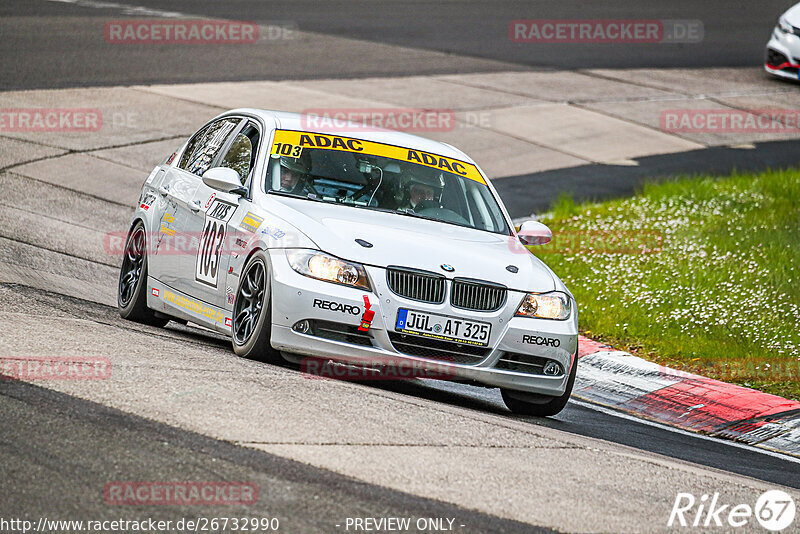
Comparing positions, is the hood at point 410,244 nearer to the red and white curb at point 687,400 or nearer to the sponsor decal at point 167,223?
the sponsor decal at point 167,223

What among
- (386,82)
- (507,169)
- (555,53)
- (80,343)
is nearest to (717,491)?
(80,343)

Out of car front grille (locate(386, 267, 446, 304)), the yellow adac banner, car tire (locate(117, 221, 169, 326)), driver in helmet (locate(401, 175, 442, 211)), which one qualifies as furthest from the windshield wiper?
car tire (locate(117, 221, 169, 326))

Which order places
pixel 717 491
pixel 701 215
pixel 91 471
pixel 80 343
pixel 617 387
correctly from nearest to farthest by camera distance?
1. pixel 91 471
2. pixel 717 491
3. pixel 80 343
4. pixel 617 387
5. pixel 701 215

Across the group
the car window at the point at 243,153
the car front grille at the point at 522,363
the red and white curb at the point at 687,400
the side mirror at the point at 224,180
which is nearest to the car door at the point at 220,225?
the car window at the point at 243,153

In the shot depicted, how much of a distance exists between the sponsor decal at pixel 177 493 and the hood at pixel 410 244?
8.63ft

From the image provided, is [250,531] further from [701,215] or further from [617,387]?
[701,215]

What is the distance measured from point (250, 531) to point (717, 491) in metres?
2.62

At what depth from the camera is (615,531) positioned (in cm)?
534

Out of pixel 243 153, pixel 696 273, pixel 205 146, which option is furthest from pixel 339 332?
pixel 696 273

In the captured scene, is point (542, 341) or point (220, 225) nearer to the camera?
point (542, 341)

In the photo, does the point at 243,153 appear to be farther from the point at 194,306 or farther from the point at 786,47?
the point at 786,47

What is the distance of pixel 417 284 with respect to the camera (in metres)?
7.59

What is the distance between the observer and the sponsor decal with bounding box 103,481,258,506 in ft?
16.3

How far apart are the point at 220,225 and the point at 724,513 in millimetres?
4039
